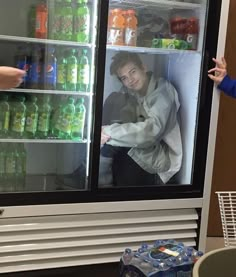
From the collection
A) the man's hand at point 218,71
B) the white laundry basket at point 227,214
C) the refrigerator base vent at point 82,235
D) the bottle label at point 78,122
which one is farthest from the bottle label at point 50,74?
the white laundry basket at point 227,214

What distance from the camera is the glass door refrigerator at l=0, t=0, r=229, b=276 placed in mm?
2305

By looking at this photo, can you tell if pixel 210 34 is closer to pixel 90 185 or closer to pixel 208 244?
pixel 90 185

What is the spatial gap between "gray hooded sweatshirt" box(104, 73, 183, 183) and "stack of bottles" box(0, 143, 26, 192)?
55cm

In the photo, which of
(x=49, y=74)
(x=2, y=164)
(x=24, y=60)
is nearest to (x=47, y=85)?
(x=49, y=74)

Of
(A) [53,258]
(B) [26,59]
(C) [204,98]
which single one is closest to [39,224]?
(A) [53,258]

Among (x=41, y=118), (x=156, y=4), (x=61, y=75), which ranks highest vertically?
(x=156, y=4)

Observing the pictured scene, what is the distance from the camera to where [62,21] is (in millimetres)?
2453

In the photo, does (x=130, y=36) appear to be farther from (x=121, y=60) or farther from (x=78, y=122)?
(x=78, y=122)

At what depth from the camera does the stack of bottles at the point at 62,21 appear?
7.96ft

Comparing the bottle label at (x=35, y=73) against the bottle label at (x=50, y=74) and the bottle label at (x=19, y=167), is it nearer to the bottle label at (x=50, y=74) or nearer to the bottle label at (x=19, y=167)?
the bottle label at (x=50, y=74)

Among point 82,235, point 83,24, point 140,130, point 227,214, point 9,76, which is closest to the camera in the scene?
point 9,76

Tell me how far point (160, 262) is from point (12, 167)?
102 cm

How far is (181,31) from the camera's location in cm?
265

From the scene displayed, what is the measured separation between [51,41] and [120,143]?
2.35 feet
